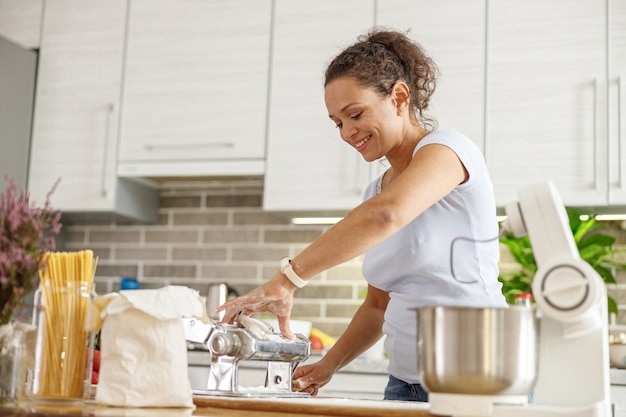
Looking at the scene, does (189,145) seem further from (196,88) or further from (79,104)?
(79,104)

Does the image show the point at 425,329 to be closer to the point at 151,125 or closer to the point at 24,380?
the point at 24,380

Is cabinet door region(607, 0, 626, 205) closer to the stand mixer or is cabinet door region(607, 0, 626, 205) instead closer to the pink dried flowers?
the stand mixer

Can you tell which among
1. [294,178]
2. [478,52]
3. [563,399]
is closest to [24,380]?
[563,399]

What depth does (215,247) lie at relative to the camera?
3.96m

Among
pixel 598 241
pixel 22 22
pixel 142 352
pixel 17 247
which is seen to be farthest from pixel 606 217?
pixel 22 22

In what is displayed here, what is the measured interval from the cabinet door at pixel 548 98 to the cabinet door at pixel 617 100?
3cm

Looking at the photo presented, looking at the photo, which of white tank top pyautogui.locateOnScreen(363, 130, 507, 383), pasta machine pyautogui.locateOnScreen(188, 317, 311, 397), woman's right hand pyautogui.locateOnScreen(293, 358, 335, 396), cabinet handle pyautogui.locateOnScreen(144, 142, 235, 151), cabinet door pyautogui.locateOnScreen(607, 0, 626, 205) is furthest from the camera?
cabinet handle pyautogui.locateOnScreen(144, 142, 235, 151)

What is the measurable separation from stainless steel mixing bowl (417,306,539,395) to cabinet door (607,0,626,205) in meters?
2.08

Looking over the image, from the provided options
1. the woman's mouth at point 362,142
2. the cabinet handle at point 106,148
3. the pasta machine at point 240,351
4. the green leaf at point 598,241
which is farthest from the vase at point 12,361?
the cabinet handle at point 106,148

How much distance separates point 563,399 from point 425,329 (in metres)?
0.24

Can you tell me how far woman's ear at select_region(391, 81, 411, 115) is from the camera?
1.99 meters

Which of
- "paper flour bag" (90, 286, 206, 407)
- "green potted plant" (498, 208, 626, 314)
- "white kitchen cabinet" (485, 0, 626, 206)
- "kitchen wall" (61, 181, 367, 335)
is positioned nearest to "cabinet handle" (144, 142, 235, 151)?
"kitchen wall" (61, 181, 367, 335)

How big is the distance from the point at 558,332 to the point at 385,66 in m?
0.90

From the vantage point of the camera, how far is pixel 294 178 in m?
3.49
